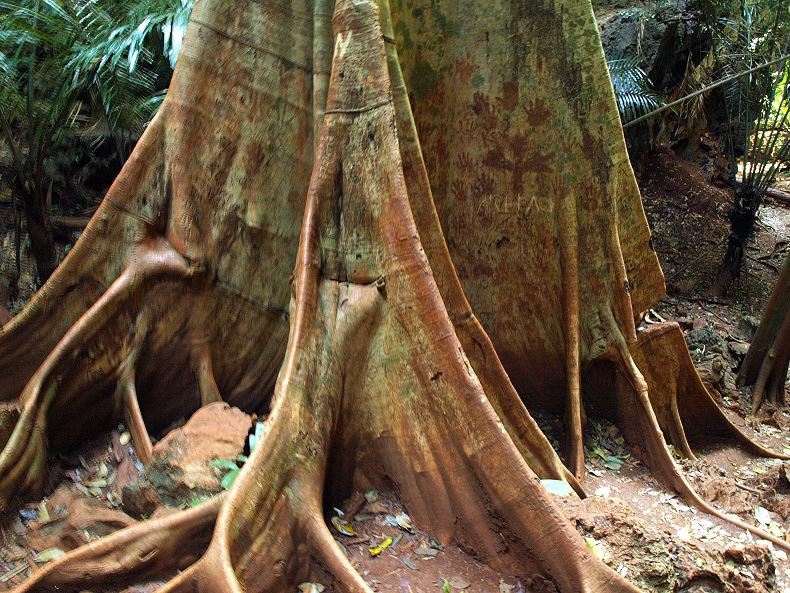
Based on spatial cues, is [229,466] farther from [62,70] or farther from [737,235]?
[737,235]

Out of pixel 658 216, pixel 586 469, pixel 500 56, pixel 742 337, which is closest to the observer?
pixel 500 56

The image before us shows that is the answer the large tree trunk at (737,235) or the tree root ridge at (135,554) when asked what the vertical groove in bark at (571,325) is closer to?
the tree root ridge at (135,554)

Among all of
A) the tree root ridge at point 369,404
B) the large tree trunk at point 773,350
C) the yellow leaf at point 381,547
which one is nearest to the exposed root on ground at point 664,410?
the large tree trunk at point 773,350

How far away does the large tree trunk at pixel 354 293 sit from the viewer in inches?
118

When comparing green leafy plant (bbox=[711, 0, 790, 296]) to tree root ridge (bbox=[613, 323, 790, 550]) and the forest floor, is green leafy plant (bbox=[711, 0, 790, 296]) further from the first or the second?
the forest floor

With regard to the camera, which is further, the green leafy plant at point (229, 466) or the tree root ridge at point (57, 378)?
the tree root ridge at point (57, 378)

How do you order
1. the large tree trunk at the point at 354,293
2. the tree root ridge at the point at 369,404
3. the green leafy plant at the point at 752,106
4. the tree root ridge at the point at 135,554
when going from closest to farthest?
1. the tree root ridge at the point at 135,554
2. the tree root ridge at the point at 369,404
3. the large tree trunk at the point at 354,293
4. the green leafy plant at the point at 752,106

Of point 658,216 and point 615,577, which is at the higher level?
point 658,216

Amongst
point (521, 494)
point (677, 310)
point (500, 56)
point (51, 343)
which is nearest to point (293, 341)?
point (521, 494)

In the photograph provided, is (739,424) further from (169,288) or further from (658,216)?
(169,288)

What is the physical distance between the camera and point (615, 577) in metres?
2.85

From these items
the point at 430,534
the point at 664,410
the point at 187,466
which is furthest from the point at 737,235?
the point at 187,466

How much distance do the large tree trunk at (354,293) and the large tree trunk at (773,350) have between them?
6.75ft

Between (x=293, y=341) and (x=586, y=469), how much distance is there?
231 cm
